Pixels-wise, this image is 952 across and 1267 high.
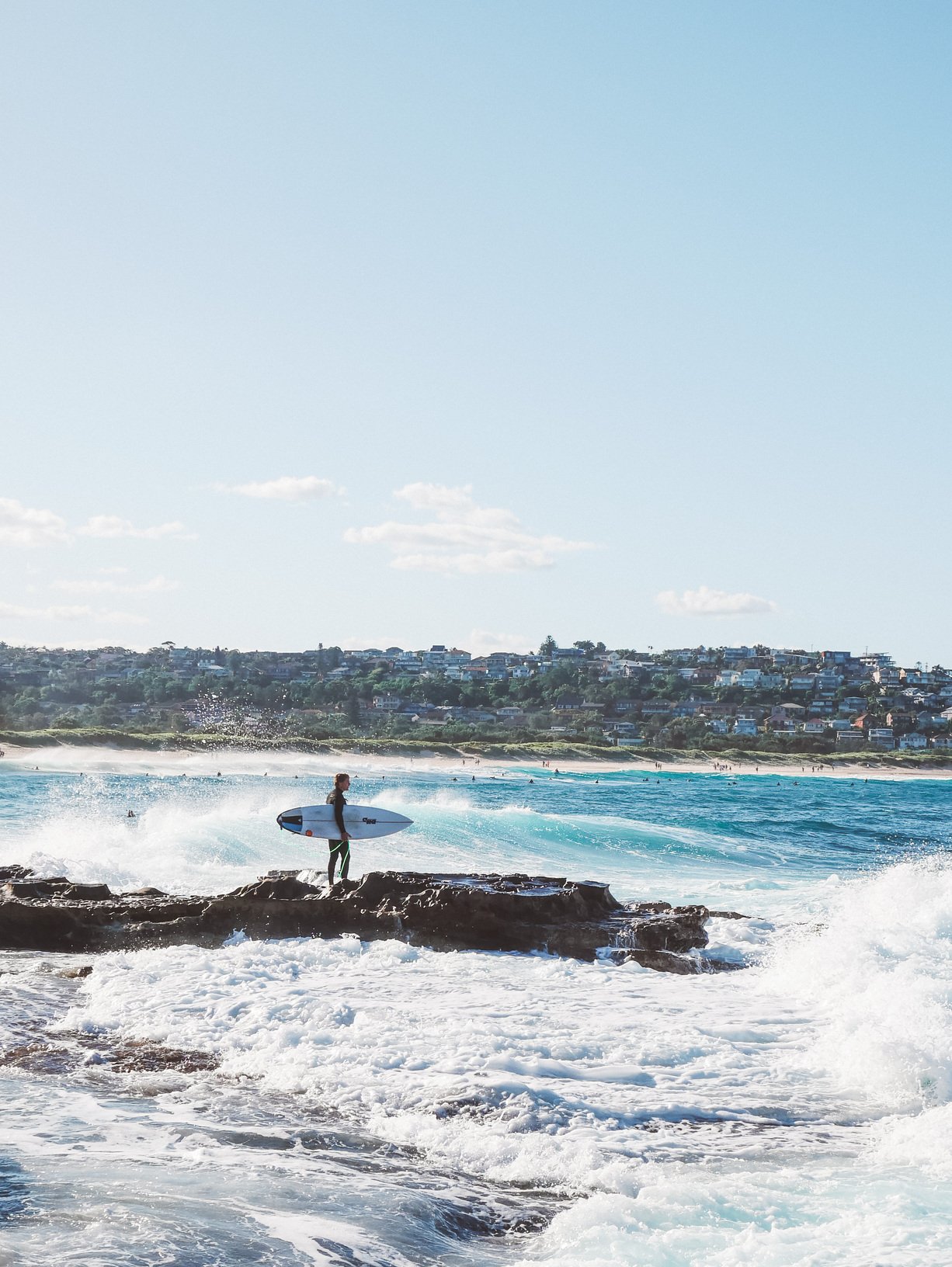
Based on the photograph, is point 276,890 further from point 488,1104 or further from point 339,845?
point 488,1104

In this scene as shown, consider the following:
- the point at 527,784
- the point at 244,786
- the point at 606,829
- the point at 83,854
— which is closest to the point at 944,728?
the point at 527,784

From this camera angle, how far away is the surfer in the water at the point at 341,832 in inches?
633

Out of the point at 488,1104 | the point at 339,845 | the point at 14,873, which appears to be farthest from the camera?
the point at 14,873

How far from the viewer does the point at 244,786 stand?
208ft

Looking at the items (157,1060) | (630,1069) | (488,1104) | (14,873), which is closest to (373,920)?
(157,1060)

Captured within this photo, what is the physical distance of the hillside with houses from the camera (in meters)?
122

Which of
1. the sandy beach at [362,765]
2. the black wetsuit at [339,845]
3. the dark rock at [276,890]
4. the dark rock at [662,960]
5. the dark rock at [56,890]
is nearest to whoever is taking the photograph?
the dark rock at [662,960]

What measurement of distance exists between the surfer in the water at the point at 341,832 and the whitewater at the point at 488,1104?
2533 millimetres

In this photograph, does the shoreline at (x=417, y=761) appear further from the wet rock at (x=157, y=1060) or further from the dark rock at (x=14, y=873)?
the wet rock at (x=157, y=1060)

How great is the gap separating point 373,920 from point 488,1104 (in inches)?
243

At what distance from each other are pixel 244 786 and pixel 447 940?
51.4 m

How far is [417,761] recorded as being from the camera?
101312 mm

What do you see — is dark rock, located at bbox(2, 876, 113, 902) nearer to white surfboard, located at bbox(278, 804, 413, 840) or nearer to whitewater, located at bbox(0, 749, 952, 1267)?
whitewater, located at bbox(0, 749, 952, 1267)

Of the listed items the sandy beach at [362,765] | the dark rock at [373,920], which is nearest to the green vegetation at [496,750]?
the sandy beach at [362,765]
